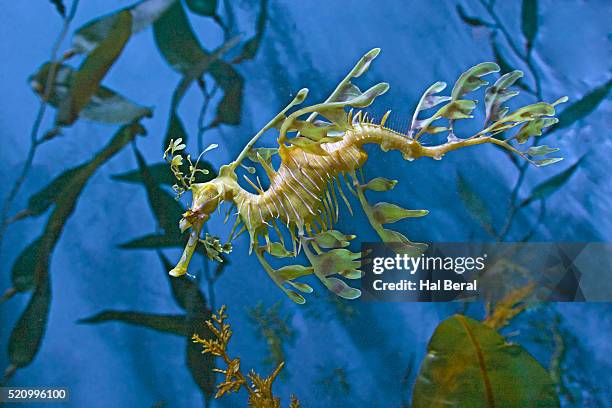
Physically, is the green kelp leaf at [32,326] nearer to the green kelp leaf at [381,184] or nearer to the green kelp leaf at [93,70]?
the green kelp leaf at [93,70]

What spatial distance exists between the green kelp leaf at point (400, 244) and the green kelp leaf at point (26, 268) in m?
0.94

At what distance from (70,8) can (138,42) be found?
0.21 meters

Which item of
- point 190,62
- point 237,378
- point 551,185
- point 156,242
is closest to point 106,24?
point 190,62

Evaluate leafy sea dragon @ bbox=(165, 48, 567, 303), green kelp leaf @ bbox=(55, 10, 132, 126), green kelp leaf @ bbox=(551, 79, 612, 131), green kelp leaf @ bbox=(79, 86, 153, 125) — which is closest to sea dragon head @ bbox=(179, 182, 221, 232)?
leafy sea dragon @ bbox=(165, 48, 567, 303)

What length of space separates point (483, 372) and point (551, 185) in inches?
20.5

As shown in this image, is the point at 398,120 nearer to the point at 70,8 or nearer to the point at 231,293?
the point at 231,293

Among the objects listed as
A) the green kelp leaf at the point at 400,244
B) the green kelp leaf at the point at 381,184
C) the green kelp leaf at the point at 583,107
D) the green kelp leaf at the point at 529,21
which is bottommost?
the green kelp leaf at the point at 400,244

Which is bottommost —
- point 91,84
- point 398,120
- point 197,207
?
A: point 197,207

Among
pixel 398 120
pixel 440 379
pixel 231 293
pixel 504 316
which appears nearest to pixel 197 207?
pixel 231 293

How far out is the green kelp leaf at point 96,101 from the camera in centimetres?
165

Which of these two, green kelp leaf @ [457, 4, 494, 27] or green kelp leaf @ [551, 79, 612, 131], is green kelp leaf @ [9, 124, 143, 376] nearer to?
green kelp leaf @ [457, 4, 494, 27]

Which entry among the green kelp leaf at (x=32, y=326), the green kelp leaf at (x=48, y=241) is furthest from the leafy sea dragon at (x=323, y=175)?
the green kelp leaf at (x=32, y=326)

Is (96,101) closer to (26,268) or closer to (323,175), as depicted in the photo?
(26,268)

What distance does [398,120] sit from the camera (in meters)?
1.51
